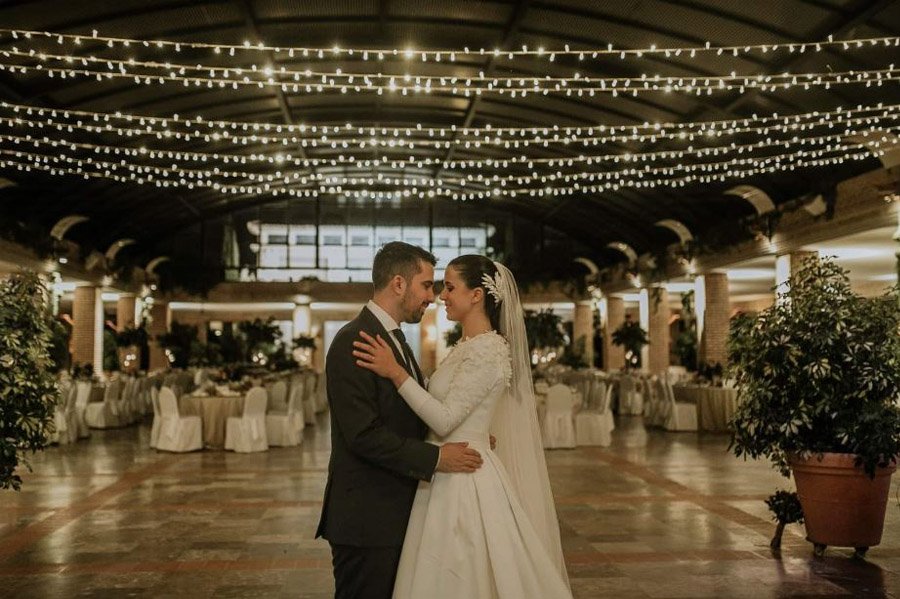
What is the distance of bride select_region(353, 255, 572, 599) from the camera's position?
2.73 meters

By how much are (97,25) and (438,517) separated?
8.59 m

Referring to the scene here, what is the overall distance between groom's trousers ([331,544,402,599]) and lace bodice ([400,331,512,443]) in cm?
39

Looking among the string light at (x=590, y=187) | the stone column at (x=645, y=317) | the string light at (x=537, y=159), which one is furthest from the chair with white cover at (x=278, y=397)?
the stone column at (x=645, y=317)

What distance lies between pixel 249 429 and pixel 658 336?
12.1 meters

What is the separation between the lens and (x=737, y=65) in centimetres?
1029

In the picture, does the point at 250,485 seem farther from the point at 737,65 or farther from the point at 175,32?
the point at 737,65

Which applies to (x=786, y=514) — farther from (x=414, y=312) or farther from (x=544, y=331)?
(x=544, y=331)

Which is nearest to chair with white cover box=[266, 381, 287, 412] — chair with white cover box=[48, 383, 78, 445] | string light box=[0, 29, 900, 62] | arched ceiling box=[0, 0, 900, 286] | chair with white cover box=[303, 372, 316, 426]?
chair with white cover box=[303, 372, 316, 426]

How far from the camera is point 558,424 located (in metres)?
11.2

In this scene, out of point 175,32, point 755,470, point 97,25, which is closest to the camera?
point 755,470

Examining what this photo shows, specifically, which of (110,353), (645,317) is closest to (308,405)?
(110,353)

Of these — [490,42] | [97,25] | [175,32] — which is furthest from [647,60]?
[97,25]

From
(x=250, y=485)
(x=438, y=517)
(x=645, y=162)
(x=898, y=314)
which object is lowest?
(x=250, y=485)

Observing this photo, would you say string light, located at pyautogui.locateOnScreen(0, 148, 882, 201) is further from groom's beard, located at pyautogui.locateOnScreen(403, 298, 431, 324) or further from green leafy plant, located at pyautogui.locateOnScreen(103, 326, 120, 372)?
groom's beard, located at pyautogui.locateOnScreen(403, 298, 431, 324)
